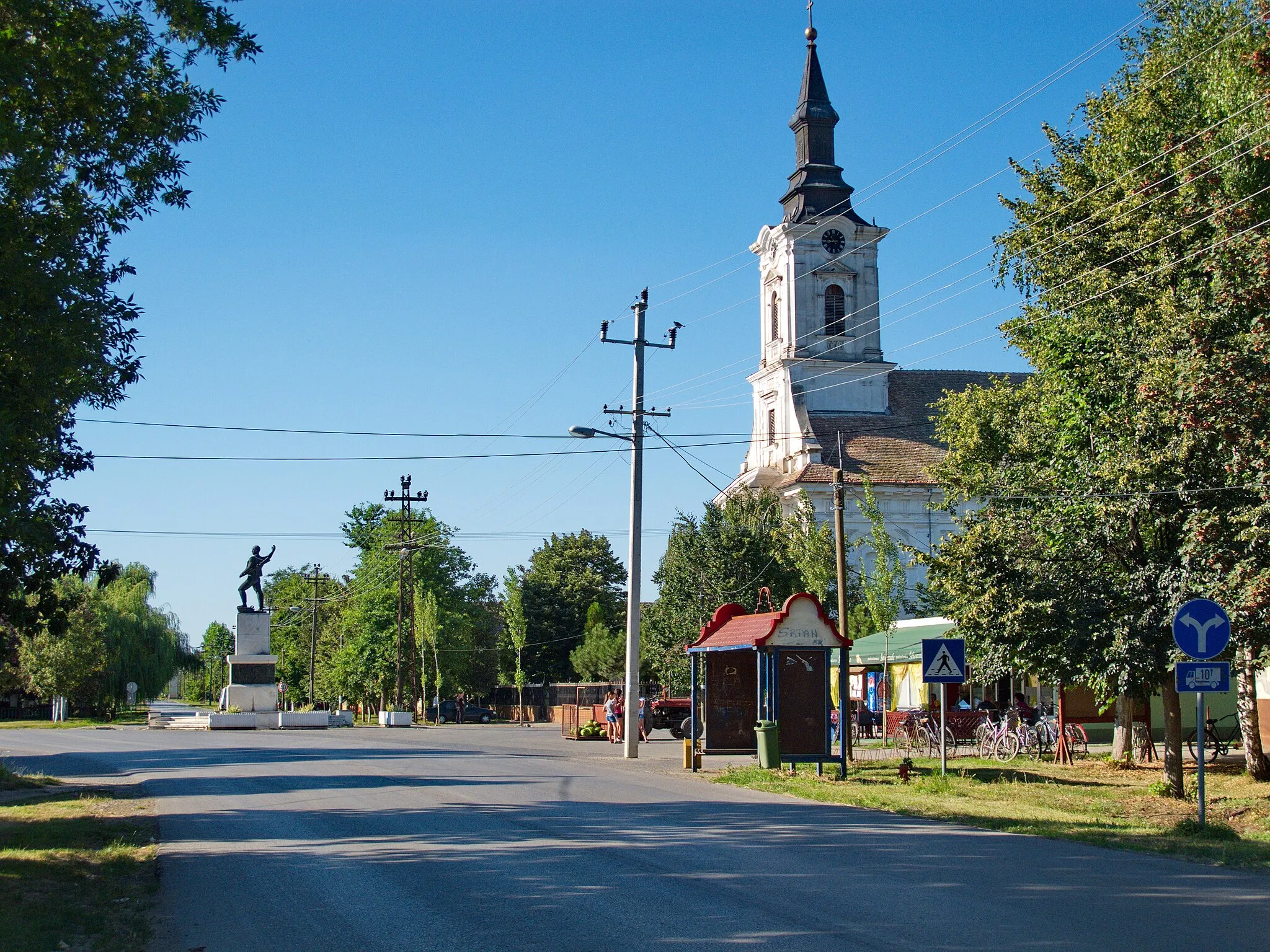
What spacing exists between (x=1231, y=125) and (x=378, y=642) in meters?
60.2

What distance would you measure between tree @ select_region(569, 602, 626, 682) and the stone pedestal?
82.1 ft

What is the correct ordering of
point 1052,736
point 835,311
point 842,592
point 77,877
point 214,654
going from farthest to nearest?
1. point 214,654
2. point 835,311
3. point 1052,736
4. point 842,592
5. point 77,877

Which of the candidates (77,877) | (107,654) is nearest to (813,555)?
(77,877)

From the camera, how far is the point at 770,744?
22.3 metres

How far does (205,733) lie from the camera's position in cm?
4594

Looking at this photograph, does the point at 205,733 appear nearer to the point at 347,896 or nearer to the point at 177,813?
the point at 177,813

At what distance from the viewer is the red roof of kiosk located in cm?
2225

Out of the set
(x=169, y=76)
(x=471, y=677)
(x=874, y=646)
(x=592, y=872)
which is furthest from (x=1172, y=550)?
(x=471, y=677)

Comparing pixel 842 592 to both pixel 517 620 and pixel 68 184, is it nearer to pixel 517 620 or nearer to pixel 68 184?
pixel 68 184

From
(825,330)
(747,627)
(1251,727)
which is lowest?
(1251,727)

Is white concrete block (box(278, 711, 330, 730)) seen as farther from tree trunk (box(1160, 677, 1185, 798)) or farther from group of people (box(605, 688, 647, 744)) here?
tree trunk (box(1160, 677, 1185, 798))

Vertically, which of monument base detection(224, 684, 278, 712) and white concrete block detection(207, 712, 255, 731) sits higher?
monument base detection(224, 684, 278, 712)

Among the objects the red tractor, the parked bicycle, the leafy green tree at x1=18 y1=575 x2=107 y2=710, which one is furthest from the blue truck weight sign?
the leafy green tree at x1=18 y1=575 x2=107 y2=710

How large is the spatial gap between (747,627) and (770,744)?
2.32 metres
